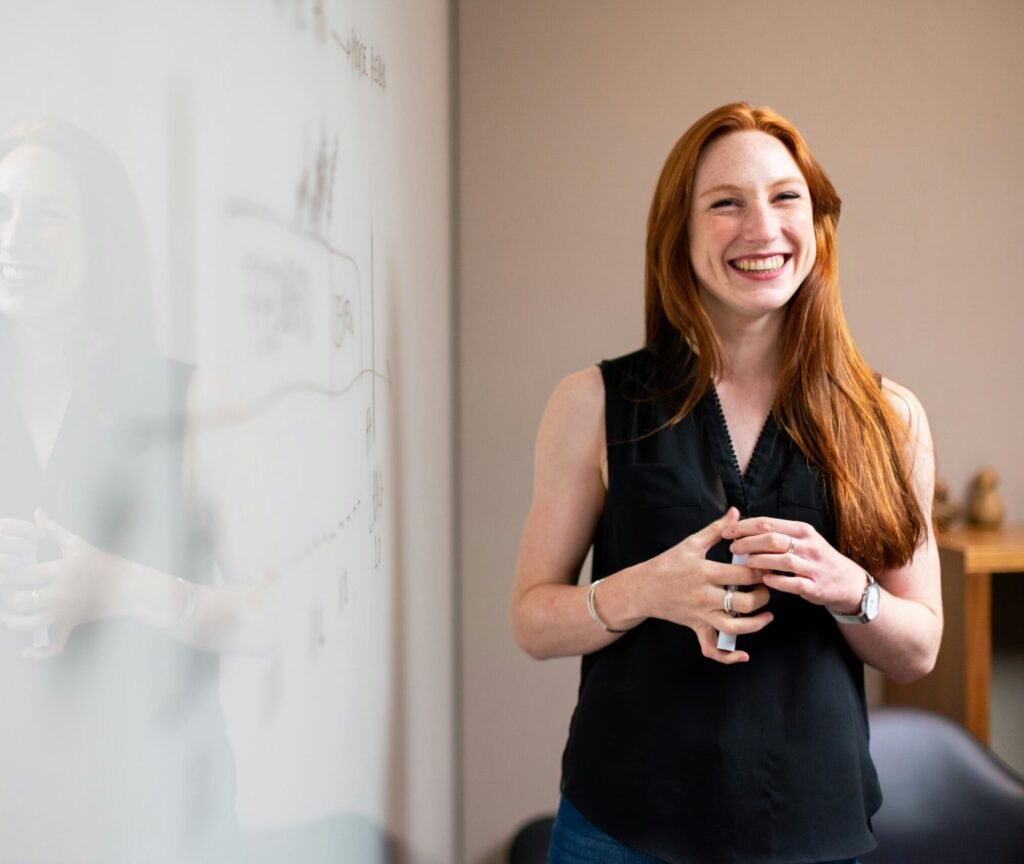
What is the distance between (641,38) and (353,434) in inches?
80.5

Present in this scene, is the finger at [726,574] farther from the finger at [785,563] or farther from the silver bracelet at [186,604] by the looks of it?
the silver bracelet at [186,604]

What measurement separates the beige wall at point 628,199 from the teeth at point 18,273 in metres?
2.34

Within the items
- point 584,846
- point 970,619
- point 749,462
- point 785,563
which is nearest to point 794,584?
point 785,563

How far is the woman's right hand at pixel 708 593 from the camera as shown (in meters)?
1.17

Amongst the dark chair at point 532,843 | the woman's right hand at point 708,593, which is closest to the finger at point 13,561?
the woman's right hand at point 708,593

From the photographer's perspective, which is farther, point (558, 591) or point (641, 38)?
point (641, 38)

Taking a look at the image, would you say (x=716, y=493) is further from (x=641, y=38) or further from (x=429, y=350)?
(x=641, y=38)

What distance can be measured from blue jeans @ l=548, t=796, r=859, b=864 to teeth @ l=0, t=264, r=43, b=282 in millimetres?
1168

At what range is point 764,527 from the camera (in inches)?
45.8

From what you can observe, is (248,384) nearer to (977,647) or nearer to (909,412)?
(909,412)

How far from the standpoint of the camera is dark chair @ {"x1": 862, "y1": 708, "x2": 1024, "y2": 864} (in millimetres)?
1959

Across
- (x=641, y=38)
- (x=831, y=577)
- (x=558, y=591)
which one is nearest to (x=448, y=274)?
(x=641, y=38)

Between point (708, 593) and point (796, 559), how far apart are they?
0.11m

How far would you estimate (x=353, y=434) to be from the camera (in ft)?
3.10
